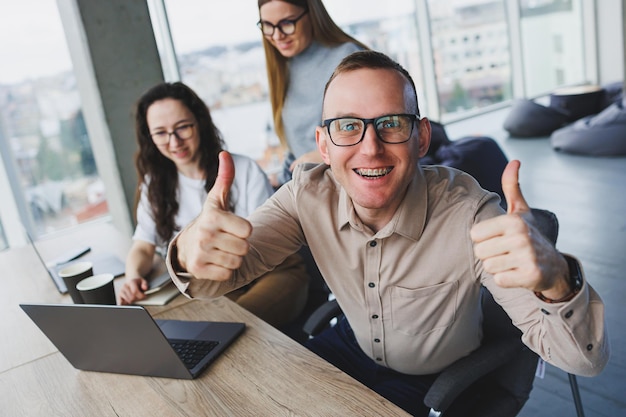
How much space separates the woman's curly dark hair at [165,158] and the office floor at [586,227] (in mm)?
1666

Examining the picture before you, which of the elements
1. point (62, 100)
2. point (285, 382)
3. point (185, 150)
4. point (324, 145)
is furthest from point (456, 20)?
point (285, 382)

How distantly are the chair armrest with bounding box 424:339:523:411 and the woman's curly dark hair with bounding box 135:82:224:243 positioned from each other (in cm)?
134

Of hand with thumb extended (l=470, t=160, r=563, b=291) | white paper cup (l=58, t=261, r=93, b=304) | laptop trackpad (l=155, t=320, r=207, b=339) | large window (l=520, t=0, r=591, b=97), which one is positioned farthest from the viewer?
large window (l=520, t=0, r=591, b=97)

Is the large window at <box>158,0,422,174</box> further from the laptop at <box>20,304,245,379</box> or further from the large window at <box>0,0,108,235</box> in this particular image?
the laptop at <box>20,304,245,379</box>

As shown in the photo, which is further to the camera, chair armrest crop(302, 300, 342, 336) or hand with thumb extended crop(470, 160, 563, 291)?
chair armrest crop(302, 300, 342, 336)

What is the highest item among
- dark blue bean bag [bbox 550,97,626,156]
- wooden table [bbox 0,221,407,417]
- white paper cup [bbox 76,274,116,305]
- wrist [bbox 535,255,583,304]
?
wrist [bbox 535,255,583,304]

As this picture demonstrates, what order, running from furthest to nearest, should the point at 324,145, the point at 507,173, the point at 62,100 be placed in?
the point at 62,100 → the point at 324,145 → the point at 507,173

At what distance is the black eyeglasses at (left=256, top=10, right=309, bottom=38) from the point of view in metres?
2.30

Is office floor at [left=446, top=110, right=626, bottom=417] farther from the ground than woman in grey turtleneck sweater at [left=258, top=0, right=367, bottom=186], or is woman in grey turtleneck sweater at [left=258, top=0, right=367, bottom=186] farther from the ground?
woman in grey turtleneck sweater at [left=258, top=0, right=367, bottom=186]

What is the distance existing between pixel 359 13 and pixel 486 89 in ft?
8.22

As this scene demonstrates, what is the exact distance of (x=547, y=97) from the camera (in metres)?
8.44

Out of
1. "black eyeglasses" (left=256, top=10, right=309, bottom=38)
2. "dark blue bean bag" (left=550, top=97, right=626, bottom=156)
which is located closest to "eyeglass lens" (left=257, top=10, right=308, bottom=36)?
"black eyeglasses" (left=256, top=10, right=309, bottom=38)

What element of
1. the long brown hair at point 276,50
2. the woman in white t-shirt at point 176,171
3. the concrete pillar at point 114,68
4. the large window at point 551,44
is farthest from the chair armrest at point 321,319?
the large window at point 551,44

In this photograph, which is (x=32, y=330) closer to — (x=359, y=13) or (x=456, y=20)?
(x=359, y=13)
